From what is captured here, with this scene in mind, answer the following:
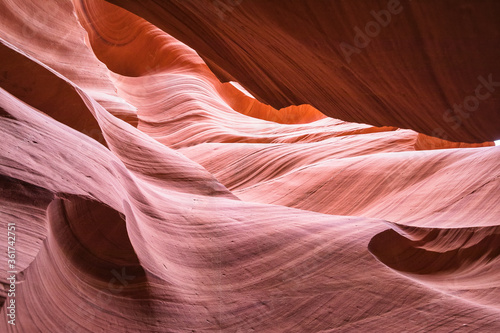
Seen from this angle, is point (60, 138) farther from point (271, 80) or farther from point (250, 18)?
point (271, 80)

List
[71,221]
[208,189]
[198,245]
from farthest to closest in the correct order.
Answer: [208,189]
[198,245]
[71,221]

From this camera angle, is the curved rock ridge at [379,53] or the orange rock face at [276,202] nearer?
the orange rock face at [276,202]

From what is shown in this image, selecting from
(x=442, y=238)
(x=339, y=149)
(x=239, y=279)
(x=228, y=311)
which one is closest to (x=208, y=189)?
(x=239, y=279)

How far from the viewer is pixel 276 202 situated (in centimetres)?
510

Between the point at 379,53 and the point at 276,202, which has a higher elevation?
the point at 379,53

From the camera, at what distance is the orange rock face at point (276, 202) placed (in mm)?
1956

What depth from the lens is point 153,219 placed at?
107 inches

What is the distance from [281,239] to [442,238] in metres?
1.24

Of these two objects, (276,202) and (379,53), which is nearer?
(379,53)

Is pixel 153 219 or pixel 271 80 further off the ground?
pixel 271 80

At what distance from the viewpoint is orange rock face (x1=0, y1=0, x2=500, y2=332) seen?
1956 mm

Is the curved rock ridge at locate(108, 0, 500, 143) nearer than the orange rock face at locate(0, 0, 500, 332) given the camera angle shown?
No

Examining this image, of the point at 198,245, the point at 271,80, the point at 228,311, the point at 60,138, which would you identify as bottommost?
Answer: the point at 228,311

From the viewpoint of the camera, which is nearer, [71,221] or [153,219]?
[71,221]
